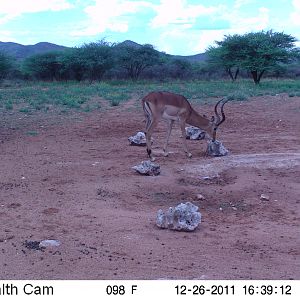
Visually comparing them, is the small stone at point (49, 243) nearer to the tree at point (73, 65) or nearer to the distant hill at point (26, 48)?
the tree at point (73, 65)

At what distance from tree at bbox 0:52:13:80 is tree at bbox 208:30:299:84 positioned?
18.7m

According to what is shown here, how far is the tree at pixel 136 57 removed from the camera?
52469mm

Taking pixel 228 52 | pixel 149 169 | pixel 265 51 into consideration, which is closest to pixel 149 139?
pixel 149 169

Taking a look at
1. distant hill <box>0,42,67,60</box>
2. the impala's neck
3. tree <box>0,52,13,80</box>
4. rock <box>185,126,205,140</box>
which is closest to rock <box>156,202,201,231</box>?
the impala's neck

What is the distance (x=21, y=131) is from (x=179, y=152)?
5.33 metres

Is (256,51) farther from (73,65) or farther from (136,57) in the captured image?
(73,65)

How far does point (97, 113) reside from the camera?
18.9m

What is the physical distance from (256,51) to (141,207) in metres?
32.9

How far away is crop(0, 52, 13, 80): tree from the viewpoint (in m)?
48.7

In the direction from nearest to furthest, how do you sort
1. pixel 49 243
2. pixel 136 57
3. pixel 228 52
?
pixel 49 243 → pixel 228 52 → pixel 136 57

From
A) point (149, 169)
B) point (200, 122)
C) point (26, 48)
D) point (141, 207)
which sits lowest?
point (141, 207)

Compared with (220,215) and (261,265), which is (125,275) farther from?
(220,215)

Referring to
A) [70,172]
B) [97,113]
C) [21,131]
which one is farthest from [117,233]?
[97,113]

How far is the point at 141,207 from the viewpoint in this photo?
26.3 feet
